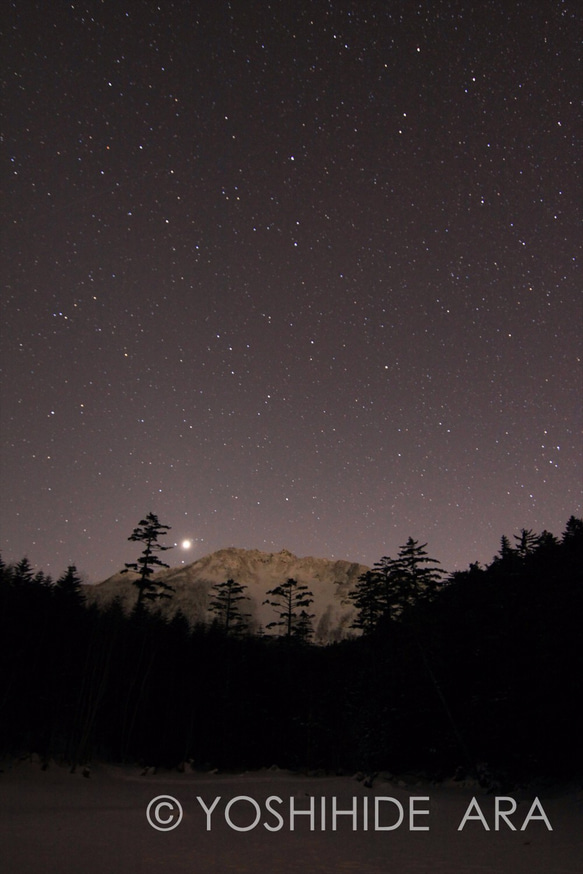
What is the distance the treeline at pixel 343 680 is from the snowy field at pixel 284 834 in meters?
3.09

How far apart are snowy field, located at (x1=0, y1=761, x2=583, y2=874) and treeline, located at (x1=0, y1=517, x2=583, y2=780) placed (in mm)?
3089

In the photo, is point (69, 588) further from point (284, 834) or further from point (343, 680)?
point (284, 834)

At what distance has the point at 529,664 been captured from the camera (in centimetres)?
2348

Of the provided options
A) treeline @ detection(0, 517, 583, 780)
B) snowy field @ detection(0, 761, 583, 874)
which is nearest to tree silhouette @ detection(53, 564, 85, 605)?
treeline @ detection(0, 517, 583, 780)

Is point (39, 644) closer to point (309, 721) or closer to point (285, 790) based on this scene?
point (285, 790)

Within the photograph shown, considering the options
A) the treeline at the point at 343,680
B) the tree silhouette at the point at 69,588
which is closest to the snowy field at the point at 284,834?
the treeline at the point at 343,680

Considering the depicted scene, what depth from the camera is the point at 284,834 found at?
541 inches

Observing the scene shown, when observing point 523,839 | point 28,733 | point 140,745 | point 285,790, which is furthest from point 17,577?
point 523,839

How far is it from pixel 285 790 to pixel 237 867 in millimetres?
19185

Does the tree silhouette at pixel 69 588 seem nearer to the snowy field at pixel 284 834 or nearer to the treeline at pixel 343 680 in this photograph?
the treeline at pixel 343 680

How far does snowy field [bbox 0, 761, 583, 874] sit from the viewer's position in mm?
9898

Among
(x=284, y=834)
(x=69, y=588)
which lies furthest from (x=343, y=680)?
(x=284, y=834)

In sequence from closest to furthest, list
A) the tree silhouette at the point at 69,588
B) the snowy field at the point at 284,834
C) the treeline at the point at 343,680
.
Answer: the snowy field at the point at 284,834
the treeline at the point at 343,680
the tree silhouette at the point at 69,588

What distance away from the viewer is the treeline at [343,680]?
22.7 metres
